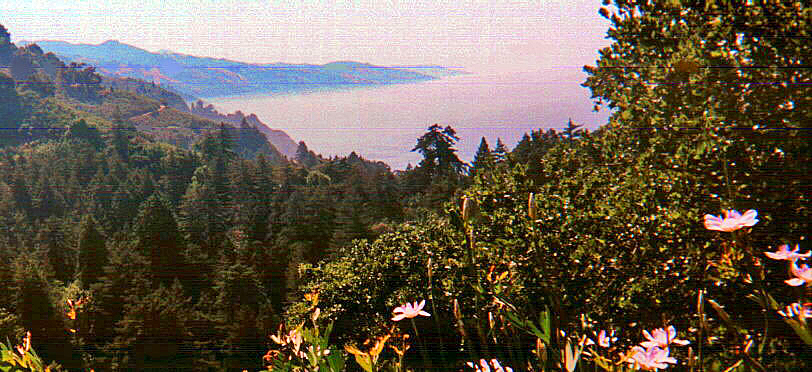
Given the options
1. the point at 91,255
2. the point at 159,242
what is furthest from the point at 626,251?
the point at 159,242

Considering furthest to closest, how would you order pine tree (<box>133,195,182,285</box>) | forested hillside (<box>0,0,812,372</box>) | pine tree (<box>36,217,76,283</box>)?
pine tree (<box>36,217,76,283</box>), pine tree (<box>133,195,182,285</box>), forested hillside (<box>0,0,812,372</box>)

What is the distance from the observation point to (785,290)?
14.9 feet

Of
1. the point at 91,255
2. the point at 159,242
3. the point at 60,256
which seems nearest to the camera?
the point at 91,255

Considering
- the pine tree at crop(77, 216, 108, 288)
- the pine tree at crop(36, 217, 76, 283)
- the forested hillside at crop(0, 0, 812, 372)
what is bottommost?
the pine tree at crop(36, 217, 76, 283)

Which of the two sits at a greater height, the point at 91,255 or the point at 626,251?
the point at 626,251

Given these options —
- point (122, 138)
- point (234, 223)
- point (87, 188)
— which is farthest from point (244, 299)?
point (122, 138)

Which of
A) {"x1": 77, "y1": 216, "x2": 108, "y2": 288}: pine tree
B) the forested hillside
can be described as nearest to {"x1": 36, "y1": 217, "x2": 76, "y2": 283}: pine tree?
{"x1": 77, "y1": 216, "x2": 108, "y2": 288}: pine tree

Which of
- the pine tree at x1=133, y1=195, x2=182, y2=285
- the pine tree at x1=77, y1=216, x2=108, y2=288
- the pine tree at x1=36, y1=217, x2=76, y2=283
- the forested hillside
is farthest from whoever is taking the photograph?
the pine tree at x1=36, y1=217, x2=76, y2=283

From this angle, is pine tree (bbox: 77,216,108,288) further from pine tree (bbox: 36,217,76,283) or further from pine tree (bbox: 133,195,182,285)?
pine tree (bbox: 36,217,76,283)

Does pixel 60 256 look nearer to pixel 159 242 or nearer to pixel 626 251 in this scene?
pixel 159 242

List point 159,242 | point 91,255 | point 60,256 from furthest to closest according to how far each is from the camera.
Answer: point 60,256, point 159,242, point 91,255

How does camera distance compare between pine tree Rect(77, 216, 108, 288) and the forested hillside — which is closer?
the forested hillside

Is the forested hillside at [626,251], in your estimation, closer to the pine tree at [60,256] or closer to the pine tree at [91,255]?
the pine tree at [91,255]

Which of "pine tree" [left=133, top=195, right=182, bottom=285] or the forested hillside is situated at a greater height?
the forested hillside
